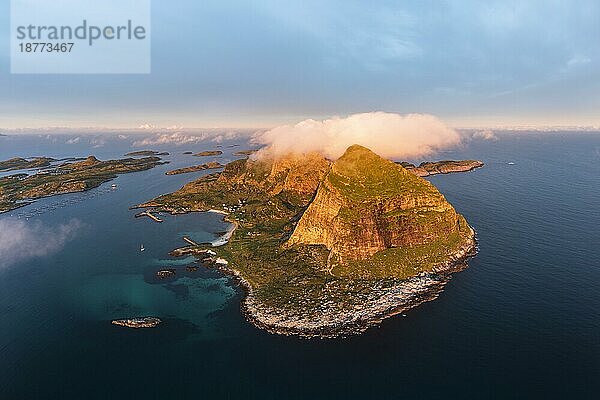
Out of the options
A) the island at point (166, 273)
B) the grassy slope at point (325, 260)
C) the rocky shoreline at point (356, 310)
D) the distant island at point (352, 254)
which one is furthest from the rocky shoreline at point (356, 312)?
the island at point (166, 273)

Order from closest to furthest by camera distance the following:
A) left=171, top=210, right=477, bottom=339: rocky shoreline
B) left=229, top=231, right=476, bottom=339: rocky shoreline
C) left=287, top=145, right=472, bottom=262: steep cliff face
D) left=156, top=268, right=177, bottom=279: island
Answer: left=229, top=231, right=476, bottom=339: rocky shoreline < left=171, top=210, right=477, bottom=339: rocky shoreline < left=287, top=145, right=472, bottom=262: steep cliff face < left=156, top=268, right=177, bottom=279: island

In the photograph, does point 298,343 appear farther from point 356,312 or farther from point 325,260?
point 325,260

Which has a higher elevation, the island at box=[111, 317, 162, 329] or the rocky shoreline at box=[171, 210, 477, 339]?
the rocky shoreline at box=[171, 210, 477, 339]

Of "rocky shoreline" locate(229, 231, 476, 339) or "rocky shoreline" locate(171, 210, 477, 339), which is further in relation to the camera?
"rocky shoreline" locate(171, 210, 477, 339)

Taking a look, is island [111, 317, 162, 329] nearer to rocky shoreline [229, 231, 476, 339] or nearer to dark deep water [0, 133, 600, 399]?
dark deep water [0, 133, 600, 399]

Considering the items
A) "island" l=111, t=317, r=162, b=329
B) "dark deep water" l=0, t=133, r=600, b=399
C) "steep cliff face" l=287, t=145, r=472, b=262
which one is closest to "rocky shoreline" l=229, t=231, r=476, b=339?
"dark deep water" l=0, t=133, r=600, b=399

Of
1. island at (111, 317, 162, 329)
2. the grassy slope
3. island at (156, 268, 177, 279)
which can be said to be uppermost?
the grassy slope

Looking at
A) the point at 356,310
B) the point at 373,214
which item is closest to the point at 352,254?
the point at 373,214
